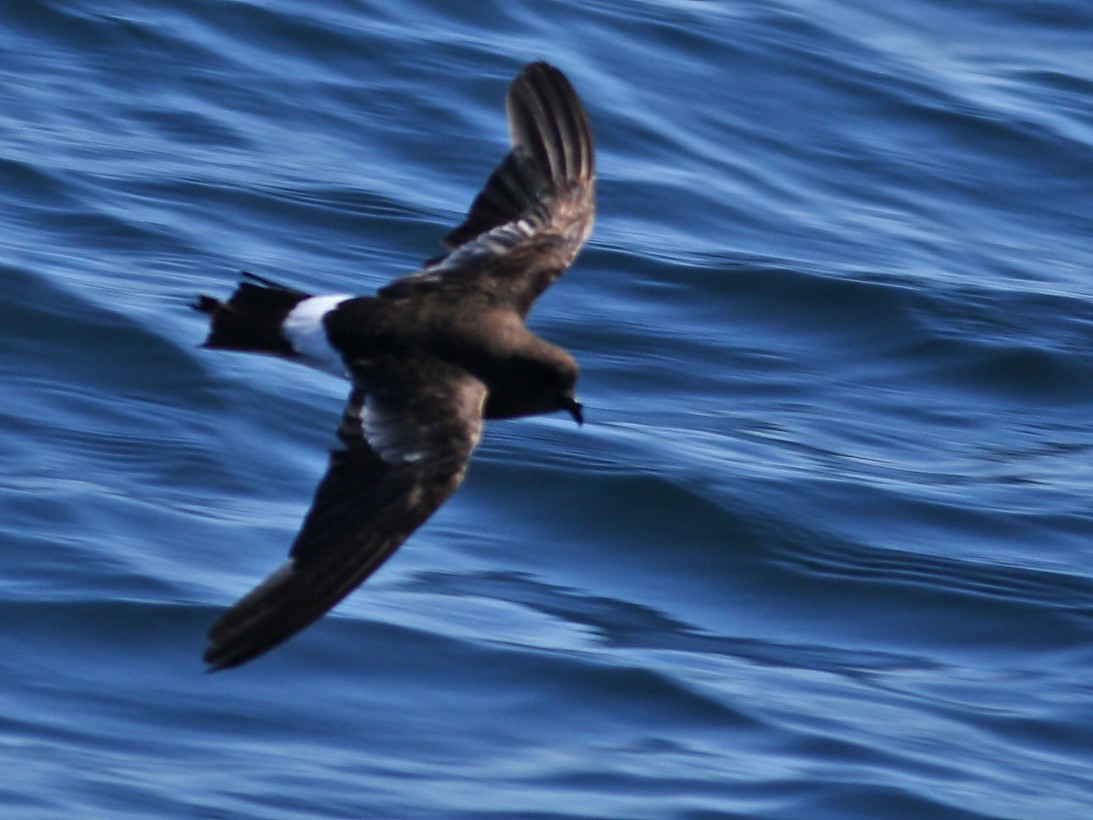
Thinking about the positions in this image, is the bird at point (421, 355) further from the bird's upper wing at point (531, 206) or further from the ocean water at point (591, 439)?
the ocean water at point (591, 439)

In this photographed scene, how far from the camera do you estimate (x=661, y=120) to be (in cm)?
1100

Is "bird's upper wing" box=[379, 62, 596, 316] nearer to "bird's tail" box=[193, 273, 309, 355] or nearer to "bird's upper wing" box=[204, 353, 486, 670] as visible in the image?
"bird's tail" box=[193, 273, 309, 355]

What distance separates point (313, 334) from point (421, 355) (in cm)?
29

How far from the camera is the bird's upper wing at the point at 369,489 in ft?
14.6

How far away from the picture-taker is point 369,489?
489 centimetres

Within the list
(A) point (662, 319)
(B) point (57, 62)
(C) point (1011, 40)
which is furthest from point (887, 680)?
(C) point (1011, 40)

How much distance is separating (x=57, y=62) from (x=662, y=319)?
3.42 m

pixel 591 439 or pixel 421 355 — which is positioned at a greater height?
pixel 591 439

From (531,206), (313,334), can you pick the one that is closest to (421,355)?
(313,334)

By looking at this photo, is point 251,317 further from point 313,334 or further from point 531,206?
point 531,206

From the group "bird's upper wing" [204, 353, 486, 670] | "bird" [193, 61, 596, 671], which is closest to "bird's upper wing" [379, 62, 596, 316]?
"bird" [193, 61, 596, 671]

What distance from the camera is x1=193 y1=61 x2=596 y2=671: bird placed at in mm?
4617

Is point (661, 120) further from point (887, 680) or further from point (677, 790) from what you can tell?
point (677, 790)

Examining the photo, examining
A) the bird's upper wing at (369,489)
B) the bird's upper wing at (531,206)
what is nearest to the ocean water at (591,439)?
the bird's upper wing at (369,489)
